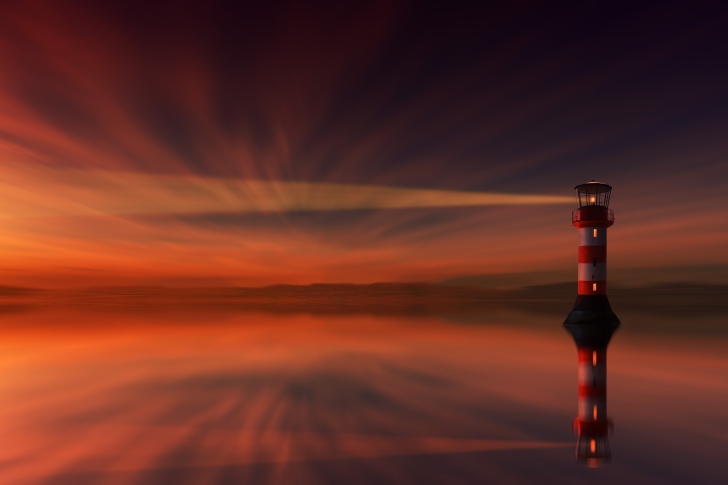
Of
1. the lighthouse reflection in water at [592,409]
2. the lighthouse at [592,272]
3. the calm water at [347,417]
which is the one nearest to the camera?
the calm water at [347,417]

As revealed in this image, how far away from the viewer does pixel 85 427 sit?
1191cm

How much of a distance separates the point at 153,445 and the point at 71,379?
10.9m

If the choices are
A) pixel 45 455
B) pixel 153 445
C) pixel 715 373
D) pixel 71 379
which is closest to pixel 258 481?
pixel 153 445

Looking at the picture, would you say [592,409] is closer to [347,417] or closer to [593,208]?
[347,417]

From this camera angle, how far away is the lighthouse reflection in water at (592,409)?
9.66 meters

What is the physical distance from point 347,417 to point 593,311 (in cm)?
2797

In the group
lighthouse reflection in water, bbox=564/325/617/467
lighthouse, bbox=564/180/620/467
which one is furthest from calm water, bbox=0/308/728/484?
lighthouse, bbox=564/180/620/467

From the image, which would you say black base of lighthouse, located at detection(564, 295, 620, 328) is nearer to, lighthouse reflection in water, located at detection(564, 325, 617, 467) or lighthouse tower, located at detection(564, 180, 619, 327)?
lighthouse tower, located at detection(564, 180, 619, 327)

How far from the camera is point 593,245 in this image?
32.8 m

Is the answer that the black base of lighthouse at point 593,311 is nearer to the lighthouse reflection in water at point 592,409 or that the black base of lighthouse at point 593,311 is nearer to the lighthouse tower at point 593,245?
the lighthouse tower at point 593,245

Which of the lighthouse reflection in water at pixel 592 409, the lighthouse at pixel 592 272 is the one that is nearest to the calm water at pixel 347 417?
the lighthouse reflection in water at pixel 592 409

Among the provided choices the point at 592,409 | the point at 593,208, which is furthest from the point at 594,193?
the point at 592,409

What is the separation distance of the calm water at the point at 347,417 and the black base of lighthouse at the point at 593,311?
7905 millimetres

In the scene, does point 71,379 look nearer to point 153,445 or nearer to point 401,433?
point 153,445
